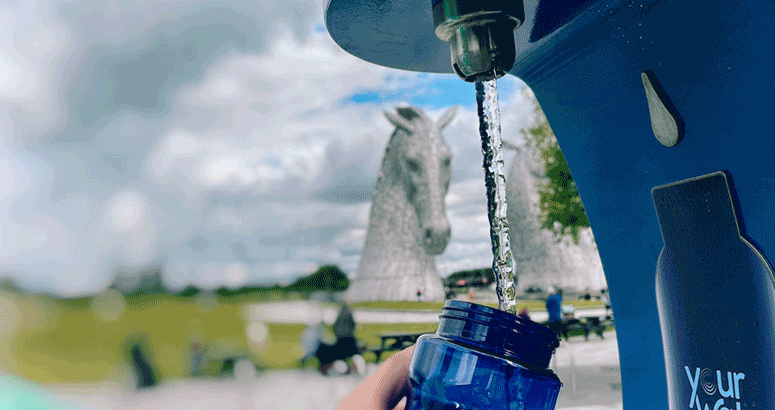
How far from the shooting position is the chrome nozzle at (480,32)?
1.71 ft

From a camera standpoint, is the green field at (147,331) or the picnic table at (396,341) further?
the green field at (147,331)

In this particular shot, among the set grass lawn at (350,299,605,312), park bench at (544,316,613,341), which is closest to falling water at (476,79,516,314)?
park bench at (544,316,613,341)

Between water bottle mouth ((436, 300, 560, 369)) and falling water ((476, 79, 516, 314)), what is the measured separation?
5 cm

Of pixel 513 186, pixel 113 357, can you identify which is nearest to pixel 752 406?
pixel 513 186

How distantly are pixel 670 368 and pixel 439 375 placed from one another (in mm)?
341

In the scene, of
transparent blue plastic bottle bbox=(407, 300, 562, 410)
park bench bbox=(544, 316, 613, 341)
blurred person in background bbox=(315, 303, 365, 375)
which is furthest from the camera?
park bench bbox=(544, 316, 613, 341)

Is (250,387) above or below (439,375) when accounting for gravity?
below

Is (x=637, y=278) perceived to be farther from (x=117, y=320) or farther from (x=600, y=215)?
(x=117, y=320)

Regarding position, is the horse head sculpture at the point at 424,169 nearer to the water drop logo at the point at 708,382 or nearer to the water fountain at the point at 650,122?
the water fountain at the point at 650,122

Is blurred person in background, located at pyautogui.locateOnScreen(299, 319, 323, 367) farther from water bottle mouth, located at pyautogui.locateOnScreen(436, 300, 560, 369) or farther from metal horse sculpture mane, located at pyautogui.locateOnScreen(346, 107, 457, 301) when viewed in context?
water bottle mouth, located at pyautogui.locateOnScreen(436, 300, 560, 369)

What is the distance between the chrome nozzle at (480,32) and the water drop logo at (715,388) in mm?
352

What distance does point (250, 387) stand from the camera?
7.77 meters

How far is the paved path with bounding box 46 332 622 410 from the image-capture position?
526cm

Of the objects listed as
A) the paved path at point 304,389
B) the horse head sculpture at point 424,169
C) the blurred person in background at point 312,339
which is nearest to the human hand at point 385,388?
the paved path at point 304,389
